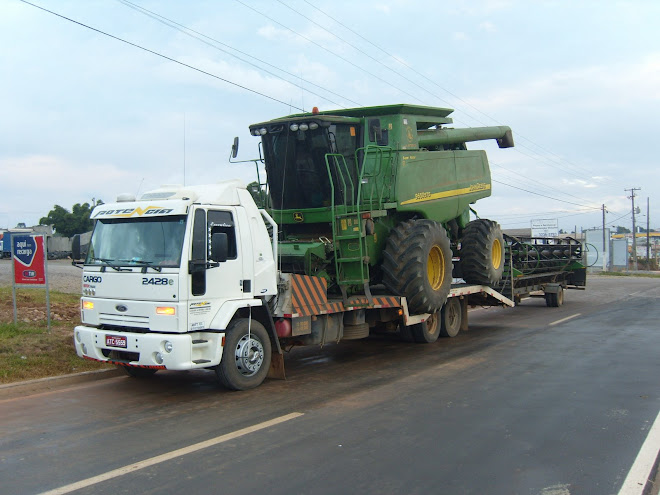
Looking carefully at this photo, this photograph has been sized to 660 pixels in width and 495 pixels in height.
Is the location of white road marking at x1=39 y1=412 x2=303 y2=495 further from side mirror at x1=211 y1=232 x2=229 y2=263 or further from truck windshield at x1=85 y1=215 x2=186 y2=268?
truck windshield at x1=85 y1=215 x2=186 y2=268

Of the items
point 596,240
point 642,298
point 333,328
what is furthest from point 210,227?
point 596,240

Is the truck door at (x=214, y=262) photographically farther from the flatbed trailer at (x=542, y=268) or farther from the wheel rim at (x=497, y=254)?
the flatbed trailer at (x=542, y=268)

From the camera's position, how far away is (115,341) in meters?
7.43

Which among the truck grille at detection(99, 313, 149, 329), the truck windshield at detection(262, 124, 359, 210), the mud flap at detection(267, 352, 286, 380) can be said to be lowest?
the mud flap at detection(267, 352, 286, 380)

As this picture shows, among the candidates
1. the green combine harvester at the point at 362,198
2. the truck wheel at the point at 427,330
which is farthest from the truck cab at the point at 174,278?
the truck wheel at the point at 427,330

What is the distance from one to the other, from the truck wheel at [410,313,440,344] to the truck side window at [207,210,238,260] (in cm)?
534

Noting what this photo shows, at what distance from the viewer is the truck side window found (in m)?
7.60

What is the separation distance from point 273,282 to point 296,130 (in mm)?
3250

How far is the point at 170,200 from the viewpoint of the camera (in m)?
7.54

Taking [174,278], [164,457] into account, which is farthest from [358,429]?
[174,278]

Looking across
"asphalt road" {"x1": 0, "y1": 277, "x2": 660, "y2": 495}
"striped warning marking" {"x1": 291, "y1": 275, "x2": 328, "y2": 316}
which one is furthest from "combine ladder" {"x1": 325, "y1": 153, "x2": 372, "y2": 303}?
"asphalt road" {"x1": 0, "y1": 277, "x2": 660, "y2": 495}

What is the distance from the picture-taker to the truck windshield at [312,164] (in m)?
Answer: 10.6

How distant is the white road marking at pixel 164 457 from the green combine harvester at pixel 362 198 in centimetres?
385

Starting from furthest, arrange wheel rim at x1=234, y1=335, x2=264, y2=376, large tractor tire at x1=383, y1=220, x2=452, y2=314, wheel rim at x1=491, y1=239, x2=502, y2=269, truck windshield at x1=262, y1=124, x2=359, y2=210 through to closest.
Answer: wheel rim at x1=491, y1=239, x2=502, y2=269, truck windshield at x1=262, y1=124, x2=359, y2=210, large tractor tire at x1=383, y1=220, x2=452, y2=314, wheel rim at x1=234, y1=335, x2=264, y2=376
